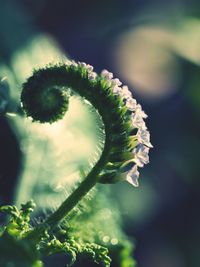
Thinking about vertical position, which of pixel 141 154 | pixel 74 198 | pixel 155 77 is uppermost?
pixel 141 154

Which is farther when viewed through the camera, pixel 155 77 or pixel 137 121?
pixel 155 77

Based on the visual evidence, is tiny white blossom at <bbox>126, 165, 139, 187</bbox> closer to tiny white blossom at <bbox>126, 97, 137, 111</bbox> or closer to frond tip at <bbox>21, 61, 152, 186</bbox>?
frond tip at <bbox>21, 61, 152, 186</bbox>

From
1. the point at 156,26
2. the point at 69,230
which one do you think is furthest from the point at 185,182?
the point at 69,230

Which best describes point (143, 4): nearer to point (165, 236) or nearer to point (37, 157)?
point (165, 236)

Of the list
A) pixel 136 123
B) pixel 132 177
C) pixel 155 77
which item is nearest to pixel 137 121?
pixel 136 123

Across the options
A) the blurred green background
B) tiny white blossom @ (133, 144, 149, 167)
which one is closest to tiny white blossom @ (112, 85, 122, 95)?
tiny white blossom @ (133, 144, 149, 167)

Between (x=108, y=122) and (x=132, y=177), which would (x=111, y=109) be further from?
(x=132, y=177)

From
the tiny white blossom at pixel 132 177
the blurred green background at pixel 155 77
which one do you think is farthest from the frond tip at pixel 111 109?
the blurred green background at pixel 155 77

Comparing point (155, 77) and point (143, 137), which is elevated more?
point (143, 137)
